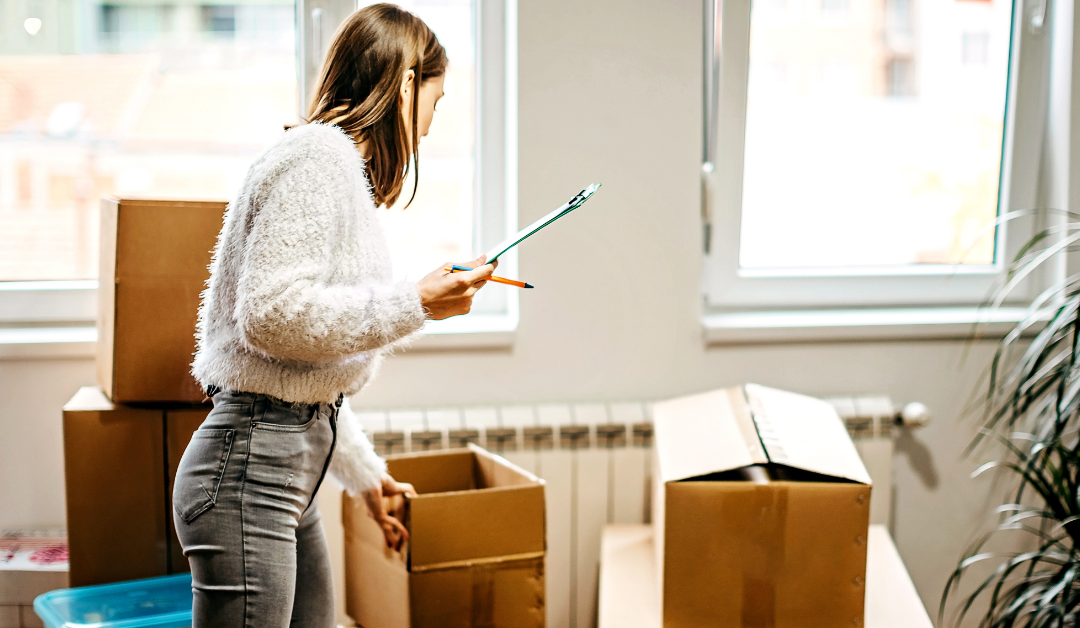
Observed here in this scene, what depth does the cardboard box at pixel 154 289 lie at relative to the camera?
137cm

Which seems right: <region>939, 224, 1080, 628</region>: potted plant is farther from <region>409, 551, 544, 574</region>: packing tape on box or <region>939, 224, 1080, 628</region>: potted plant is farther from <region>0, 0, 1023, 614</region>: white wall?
<region>409, 551, 544, 574</region>: packing tape on box

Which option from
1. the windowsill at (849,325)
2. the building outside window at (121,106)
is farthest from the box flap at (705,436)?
the building outside window at (121,106)

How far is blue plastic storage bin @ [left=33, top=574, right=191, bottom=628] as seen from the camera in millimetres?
1261

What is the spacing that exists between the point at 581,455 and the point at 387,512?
1.98 feet

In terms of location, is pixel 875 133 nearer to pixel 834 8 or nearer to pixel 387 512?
pixel 834 8

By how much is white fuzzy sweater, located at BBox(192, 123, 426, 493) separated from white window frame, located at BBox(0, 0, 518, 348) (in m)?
0.80

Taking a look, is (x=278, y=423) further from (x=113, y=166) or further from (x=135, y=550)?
(x=113, y=166)

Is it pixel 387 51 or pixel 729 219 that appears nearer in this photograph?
pixel 387 51

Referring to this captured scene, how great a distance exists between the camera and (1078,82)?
75.3 inches

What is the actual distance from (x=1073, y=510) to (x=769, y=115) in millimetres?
1070

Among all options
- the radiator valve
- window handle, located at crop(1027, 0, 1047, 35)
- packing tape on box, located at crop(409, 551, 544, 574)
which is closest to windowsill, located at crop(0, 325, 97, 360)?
packing tape on box, located at crop(409, 551, 544, 574)

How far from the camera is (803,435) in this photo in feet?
4.79

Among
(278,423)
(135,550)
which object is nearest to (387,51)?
(278,423)

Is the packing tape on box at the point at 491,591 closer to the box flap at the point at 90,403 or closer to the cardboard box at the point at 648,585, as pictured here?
the cardboard box at the point at 648,585
